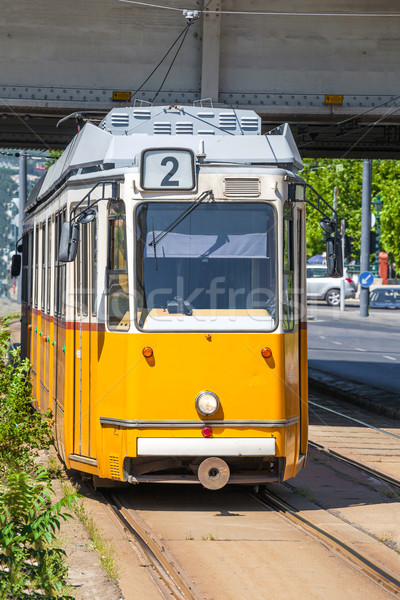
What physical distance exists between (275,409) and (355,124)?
27.0 feet

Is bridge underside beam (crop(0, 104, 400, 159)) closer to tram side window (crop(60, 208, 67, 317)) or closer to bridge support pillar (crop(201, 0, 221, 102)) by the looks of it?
bridge support pillar (crop(201, 0, 221, 102))

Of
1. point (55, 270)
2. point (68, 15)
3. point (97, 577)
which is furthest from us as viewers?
point (68, 15)

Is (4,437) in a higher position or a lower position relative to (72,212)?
lower

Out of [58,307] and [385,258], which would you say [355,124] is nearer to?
[58,307]

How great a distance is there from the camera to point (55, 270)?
11.1 m

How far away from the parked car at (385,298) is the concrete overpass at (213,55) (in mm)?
43720

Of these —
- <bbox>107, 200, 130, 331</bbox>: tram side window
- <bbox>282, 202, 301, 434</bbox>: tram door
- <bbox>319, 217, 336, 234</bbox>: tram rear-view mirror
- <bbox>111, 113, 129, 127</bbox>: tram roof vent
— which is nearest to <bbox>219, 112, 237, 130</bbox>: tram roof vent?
<bbox>111, 113, 129, 127</bbox>: tram roof vent

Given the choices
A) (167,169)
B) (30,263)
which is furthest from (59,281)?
(30,263)

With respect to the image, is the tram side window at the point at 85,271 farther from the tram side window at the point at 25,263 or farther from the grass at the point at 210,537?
the tram side window at the point at 25,263

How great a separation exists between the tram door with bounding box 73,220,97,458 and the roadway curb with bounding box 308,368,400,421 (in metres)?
8.31

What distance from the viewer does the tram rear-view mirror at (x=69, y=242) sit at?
347 inches

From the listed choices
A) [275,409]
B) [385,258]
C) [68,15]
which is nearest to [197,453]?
[275,409]

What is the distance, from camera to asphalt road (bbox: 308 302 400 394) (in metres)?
23.6

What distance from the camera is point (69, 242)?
8867mm
